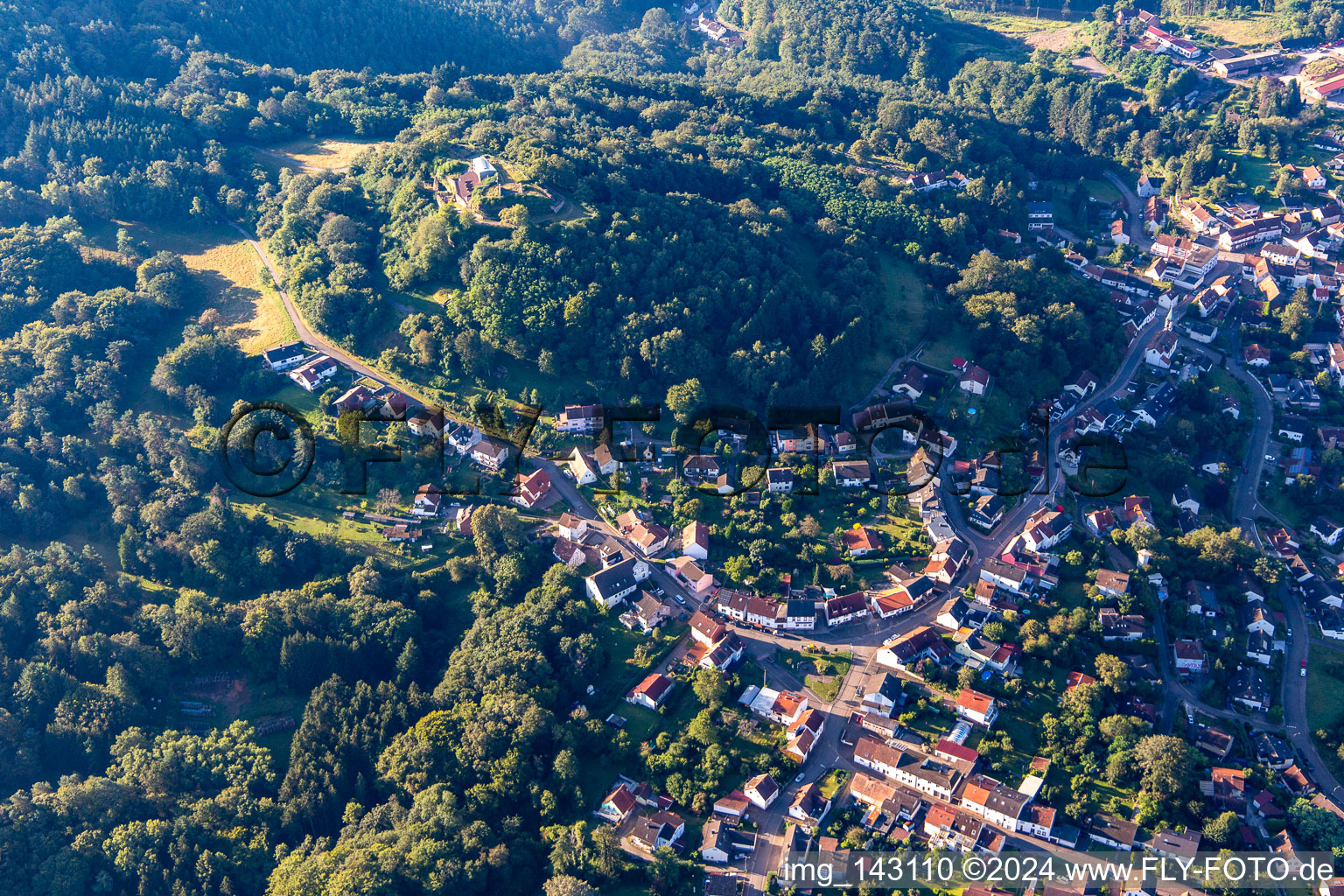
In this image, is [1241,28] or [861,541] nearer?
[861,541]

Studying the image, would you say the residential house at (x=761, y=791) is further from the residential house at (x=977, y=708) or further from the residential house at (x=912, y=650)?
Answer: the residential house at (x=977, y=708)

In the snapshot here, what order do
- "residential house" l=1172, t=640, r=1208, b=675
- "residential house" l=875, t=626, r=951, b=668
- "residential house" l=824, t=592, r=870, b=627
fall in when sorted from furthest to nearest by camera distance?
"residential house" l=824, t=592, r=870, b=627, "residential house" l=1172, t=640, r=1208, b=675, "residential house" l=875, t=626, r=951, b=668

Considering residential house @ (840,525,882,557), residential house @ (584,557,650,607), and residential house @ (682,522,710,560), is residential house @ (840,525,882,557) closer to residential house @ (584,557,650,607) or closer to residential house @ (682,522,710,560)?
residential house @ (682,522,710,560)

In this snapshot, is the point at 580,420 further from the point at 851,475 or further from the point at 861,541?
the point at 861,541

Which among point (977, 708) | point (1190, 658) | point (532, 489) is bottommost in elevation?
point (1190, 658)

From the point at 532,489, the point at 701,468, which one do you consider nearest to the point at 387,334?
the point at 532,489

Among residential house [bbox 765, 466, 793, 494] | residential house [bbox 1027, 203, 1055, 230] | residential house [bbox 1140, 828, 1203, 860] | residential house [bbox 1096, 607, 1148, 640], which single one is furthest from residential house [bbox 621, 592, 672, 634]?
residential house [bbox 1027, 203, 1055, 230]

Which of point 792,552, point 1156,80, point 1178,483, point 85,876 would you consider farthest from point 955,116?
point 85,876

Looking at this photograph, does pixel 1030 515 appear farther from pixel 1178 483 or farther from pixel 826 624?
pixel 826 624
